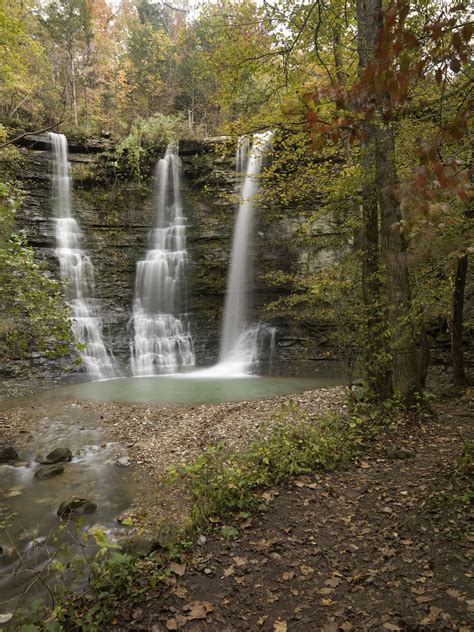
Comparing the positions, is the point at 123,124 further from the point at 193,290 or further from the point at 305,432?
the point at 305,432

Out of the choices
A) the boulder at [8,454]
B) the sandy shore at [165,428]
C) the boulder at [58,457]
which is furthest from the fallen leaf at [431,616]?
the boulder at [8,454]

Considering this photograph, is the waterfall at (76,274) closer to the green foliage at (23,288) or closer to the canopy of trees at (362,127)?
the canopy of trees at (362,127)

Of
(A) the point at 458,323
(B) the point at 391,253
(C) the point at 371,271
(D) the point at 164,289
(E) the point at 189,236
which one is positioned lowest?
(A) the point at 458,323

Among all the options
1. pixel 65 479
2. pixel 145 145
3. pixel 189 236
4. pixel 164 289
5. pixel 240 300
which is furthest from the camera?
pixel 145 145

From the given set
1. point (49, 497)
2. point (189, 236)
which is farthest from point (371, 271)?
point (189, 236)

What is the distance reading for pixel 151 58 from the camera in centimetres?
2894

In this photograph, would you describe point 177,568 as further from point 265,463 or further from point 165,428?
point 165,428

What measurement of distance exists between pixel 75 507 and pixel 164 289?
47.8 ft

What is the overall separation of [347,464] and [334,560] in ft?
6.05

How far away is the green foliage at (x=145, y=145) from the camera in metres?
20.6

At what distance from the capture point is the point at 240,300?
19.5 metres

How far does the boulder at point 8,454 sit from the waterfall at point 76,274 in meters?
8.35

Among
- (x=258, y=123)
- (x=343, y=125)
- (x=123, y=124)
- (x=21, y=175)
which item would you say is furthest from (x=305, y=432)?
(x=123, y=124)

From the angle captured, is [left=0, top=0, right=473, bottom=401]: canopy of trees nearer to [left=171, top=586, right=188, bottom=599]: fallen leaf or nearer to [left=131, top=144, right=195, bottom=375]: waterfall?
[left=131, top=144, right=195, bottom=375]: waterfall
